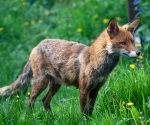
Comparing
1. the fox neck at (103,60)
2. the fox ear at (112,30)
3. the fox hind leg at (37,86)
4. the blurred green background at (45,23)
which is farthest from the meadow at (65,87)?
the fox ear at (112,30)

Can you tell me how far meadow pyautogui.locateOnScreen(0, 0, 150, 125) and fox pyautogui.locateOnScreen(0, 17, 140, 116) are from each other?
0.18 meters

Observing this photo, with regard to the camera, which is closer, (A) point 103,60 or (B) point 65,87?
(A) point 103,60

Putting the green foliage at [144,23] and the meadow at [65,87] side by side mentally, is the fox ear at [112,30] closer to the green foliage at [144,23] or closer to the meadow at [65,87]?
the meadow at [65,87]

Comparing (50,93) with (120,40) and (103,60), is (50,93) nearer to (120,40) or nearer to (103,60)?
(103,60)

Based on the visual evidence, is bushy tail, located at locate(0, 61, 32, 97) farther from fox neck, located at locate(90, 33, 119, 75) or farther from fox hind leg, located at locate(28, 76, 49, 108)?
fox neck, located at locate(90, 33, 119, 75)

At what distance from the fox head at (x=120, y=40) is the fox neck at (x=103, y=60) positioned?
0.29 feet

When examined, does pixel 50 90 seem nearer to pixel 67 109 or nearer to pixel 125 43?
pixel 67 109

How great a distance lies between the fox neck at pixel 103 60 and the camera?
6.19 metres

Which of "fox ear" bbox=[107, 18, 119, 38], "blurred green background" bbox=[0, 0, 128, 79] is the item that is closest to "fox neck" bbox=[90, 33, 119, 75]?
"fox ear" bbox=[107, 18, 119, 38]

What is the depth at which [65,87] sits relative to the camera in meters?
7.98

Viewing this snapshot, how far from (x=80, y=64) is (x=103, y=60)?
473 mm

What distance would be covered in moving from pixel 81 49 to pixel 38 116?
4.46 feet

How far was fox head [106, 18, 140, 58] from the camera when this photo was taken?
5.93 meters

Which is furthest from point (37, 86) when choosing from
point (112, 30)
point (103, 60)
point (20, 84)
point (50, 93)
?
point (112, 30)
